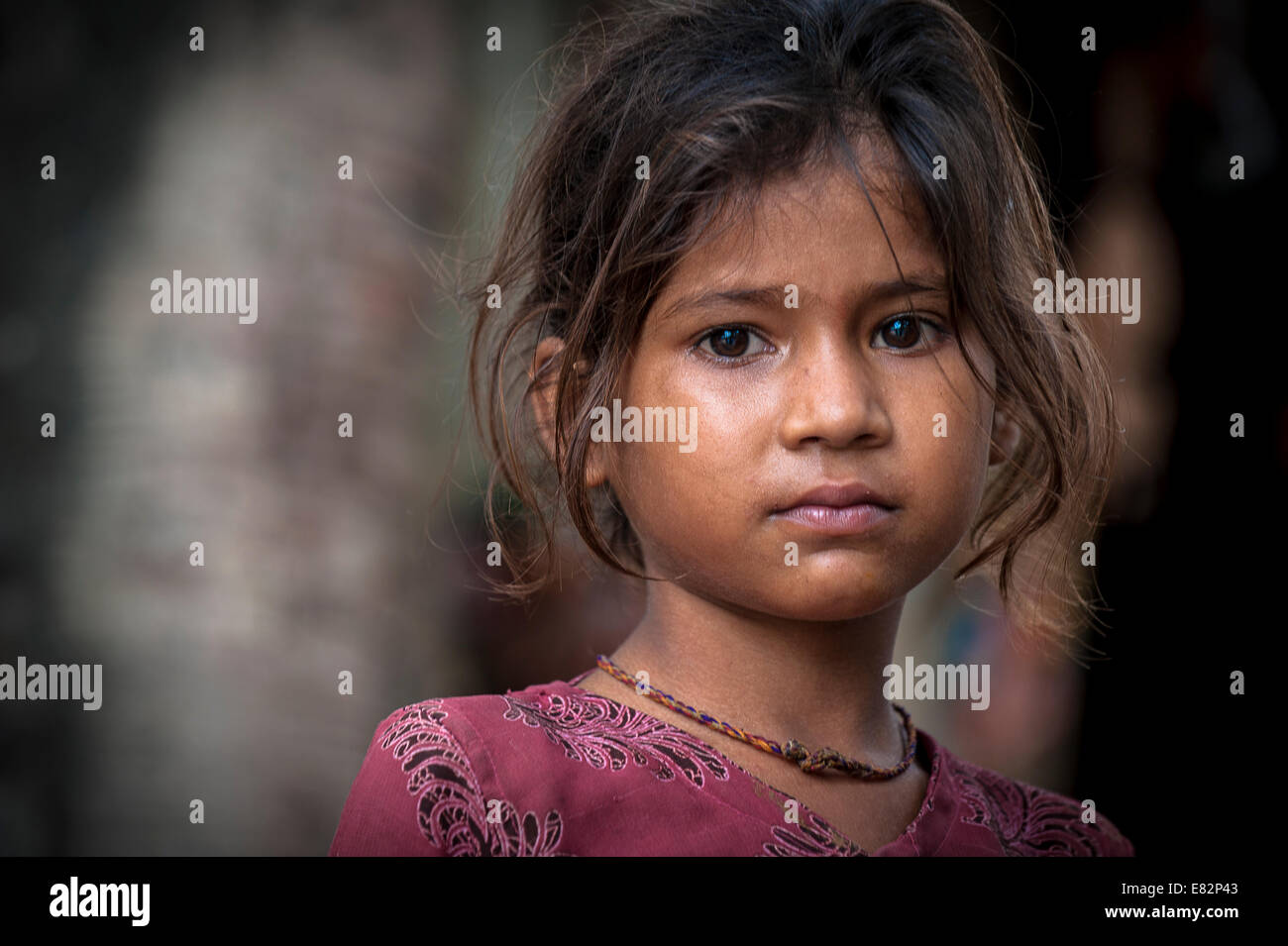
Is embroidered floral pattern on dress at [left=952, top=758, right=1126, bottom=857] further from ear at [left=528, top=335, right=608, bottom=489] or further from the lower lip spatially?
ear at [left=528, top=335, right=608, bottom=489]

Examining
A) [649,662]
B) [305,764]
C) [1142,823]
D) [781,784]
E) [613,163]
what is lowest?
[1142,823]

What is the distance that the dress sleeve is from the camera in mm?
988

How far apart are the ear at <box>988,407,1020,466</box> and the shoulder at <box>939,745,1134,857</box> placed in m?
0.32

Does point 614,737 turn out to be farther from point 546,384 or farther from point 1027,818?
point 1027,818

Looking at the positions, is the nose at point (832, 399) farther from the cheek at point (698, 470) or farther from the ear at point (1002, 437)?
the ear at point (1002, 437)

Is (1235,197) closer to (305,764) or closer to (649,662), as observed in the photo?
(649,662)

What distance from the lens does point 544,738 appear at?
3.50ft

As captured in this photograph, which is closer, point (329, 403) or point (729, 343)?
point (729, 343)

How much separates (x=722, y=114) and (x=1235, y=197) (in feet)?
5.06

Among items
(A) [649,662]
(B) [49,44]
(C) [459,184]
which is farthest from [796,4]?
(B) [49,44]

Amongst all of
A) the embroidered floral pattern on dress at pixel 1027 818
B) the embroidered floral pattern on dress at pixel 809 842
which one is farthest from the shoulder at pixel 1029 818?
the embroidered floral pattern on dress at pixel 809 842

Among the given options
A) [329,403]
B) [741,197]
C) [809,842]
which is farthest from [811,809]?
[329,403]

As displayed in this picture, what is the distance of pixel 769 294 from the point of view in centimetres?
106

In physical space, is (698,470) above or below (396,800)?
above
